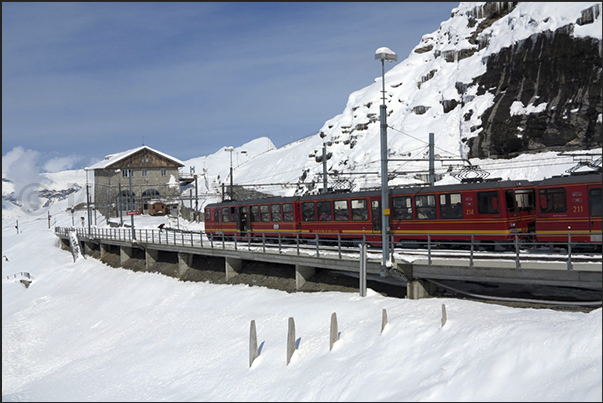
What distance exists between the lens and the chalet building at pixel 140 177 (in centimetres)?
7681

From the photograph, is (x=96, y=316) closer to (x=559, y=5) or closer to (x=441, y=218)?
(x=441, y=218)

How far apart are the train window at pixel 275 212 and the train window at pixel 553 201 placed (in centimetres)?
1417

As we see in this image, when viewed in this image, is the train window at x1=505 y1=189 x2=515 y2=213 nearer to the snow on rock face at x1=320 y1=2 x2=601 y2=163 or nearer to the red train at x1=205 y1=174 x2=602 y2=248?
the red train at x1=205 y1=174 x2=602 y2=248

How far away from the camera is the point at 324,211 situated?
90.2ft

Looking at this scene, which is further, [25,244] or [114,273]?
[25,244]

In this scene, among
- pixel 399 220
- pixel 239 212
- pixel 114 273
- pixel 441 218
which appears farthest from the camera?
pixel 114 273

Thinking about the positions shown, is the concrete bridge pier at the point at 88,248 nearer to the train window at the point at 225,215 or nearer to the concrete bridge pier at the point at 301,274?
the train window at the point at 225,215

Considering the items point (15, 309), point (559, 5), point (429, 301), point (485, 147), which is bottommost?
point (15, 309)

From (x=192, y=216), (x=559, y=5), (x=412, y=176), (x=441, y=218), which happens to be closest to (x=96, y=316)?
(x=441, y=218)

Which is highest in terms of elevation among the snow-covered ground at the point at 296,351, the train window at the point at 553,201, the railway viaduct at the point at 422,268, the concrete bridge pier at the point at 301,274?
the train window at the point at 553,201

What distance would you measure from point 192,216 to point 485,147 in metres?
38.5

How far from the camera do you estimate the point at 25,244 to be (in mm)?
68375

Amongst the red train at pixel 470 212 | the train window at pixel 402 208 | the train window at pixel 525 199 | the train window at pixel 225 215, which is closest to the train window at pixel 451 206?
the red train at pixel 470 212

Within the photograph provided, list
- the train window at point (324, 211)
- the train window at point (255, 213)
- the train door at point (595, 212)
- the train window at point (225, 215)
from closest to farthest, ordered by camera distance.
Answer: the train door at point (595, 212), the train window at point (324, 211), the train window at point (255, 213), the train window at point (225, 215)
